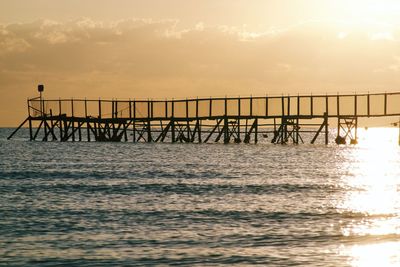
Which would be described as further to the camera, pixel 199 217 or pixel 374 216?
pixel 374 216

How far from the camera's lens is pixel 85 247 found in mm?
22297

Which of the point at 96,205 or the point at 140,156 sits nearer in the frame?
the point at 96,205

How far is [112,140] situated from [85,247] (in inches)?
3118

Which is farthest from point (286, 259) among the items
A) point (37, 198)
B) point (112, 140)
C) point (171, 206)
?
point (112, 140)

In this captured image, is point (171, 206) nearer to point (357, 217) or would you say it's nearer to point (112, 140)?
point (357, 217)

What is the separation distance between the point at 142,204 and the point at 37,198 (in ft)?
15.5

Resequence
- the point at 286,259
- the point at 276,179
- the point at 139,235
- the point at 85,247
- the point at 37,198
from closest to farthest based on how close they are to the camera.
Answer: the point at 286,259, the point at 85,247, the point at 139,235, the point at 37,198, the point at 276,179

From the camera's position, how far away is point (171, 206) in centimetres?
3112

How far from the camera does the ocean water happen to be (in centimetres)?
2123

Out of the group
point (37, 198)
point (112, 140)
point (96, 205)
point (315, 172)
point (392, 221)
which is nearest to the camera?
point (392, 221)

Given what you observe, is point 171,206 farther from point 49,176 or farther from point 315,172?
point 315,172

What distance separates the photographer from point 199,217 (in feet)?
91.3

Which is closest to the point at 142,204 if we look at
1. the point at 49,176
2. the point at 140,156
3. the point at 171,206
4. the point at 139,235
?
the point at 171,206

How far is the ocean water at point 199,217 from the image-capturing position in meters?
21.2
